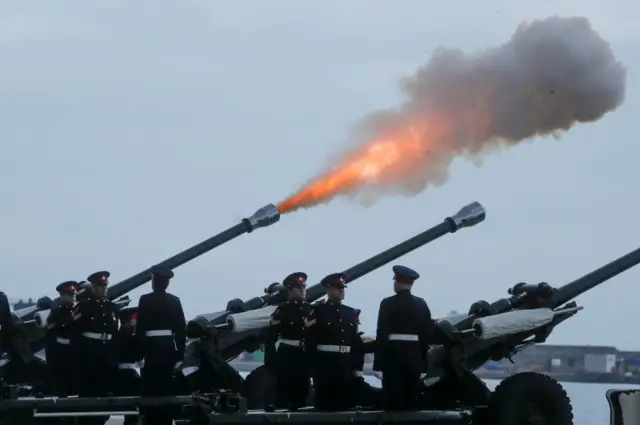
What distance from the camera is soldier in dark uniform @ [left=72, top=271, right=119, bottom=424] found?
19969mm

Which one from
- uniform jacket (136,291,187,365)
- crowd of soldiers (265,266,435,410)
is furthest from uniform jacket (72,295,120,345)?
crowd of soldiers (265,266,435,410)

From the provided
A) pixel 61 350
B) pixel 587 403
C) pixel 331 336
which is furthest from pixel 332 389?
pixel 587 403

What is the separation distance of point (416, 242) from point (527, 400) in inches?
151

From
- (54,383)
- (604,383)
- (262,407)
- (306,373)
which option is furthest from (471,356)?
(604,383)

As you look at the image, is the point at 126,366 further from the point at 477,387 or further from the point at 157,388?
the point at 477,387

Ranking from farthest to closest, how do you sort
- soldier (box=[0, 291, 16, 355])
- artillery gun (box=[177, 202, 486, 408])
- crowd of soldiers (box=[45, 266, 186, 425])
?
artillery gun (box=[177, 202, 486, 408]), soldier (box=[0, 291, 16, 355]), crowd of soldiers (box=[45, 266, 186, 425])

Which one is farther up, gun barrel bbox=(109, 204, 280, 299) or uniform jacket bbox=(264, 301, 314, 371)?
gun barrel bbox=(109, 204, 280, 299)

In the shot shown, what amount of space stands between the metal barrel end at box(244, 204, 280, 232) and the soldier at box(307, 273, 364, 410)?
4711mm

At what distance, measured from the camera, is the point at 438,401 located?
18.7 meters

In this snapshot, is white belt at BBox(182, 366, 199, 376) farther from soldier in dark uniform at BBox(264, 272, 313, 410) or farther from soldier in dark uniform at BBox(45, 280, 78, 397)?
soldier in dark uniform at BBox(264, 272, 313, 410)

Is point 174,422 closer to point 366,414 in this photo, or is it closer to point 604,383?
point 366,414

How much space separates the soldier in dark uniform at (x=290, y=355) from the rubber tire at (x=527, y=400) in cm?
220

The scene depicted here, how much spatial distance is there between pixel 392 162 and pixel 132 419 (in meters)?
5.14

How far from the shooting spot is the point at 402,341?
17.4 meters
